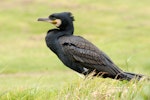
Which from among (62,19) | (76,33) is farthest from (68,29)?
(76,33)

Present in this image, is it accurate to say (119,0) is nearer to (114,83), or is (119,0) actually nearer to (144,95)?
(114,83)

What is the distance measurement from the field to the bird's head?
70 centimetres

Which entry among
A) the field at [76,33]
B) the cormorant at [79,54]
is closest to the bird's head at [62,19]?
the cormorant at [79,54]

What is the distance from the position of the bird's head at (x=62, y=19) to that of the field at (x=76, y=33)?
701 millimetres

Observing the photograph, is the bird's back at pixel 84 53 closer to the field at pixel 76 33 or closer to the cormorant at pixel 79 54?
the cormorant at pixel 79 54

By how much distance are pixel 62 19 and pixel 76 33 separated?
61.2 ft

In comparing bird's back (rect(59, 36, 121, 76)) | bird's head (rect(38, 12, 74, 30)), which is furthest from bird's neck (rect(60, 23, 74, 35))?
bird's back (rect(59, 36, 121, 76))

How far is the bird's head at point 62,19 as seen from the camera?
8.22 metres

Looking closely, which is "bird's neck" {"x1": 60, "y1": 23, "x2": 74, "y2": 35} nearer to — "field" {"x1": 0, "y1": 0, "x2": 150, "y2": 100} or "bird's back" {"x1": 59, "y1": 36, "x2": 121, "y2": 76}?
"bird's back" {"x1": 59, "y1": 36, "x2": 121, "y2": 76}

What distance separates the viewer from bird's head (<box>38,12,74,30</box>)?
8.22 m

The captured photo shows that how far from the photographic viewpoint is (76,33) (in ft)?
88.3

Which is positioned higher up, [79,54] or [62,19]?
[62,19]

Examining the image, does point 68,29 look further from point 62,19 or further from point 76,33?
point 76,33

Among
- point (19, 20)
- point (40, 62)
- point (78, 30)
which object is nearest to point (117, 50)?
point (40, 62)
